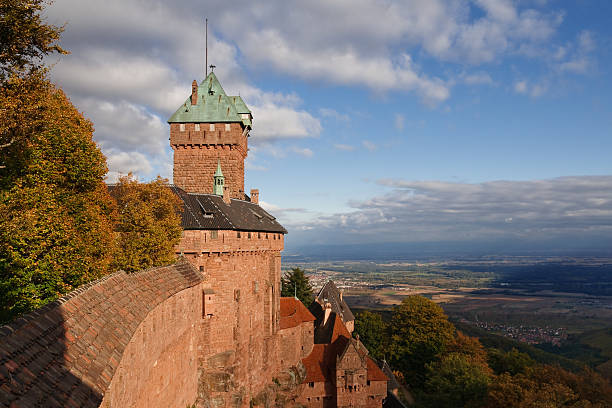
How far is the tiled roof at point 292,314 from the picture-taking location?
3891cm

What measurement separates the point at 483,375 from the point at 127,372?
3902cm

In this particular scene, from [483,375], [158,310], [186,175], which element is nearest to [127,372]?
[158,310]

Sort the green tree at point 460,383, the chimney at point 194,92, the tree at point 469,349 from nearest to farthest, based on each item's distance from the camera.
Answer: the chimney at point 194,92 → the green tree at point 460,383 → the tree at point 469,349

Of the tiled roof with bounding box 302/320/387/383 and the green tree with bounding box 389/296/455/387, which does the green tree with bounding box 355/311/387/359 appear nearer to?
the green tree with bounding box 389/296/455/387

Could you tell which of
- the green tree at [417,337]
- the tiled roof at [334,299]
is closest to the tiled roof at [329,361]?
the tiled roof at [334,299]

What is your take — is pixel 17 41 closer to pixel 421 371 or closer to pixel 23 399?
pixel 23 399

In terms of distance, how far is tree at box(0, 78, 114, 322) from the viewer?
13.8 m

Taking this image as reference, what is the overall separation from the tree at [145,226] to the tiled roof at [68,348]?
10581mm

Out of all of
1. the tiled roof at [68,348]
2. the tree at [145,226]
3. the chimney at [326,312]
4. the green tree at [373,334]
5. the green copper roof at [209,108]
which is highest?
the green copper roof at [209,108]

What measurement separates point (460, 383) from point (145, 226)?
32.7m

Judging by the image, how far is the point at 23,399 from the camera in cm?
500

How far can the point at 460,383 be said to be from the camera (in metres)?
40.3

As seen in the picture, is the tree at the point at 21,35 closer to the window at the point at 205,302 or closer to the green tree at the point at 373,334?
the window at the point at 205,302

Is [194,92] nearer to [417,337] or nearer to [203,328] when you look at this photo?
[203,328]
